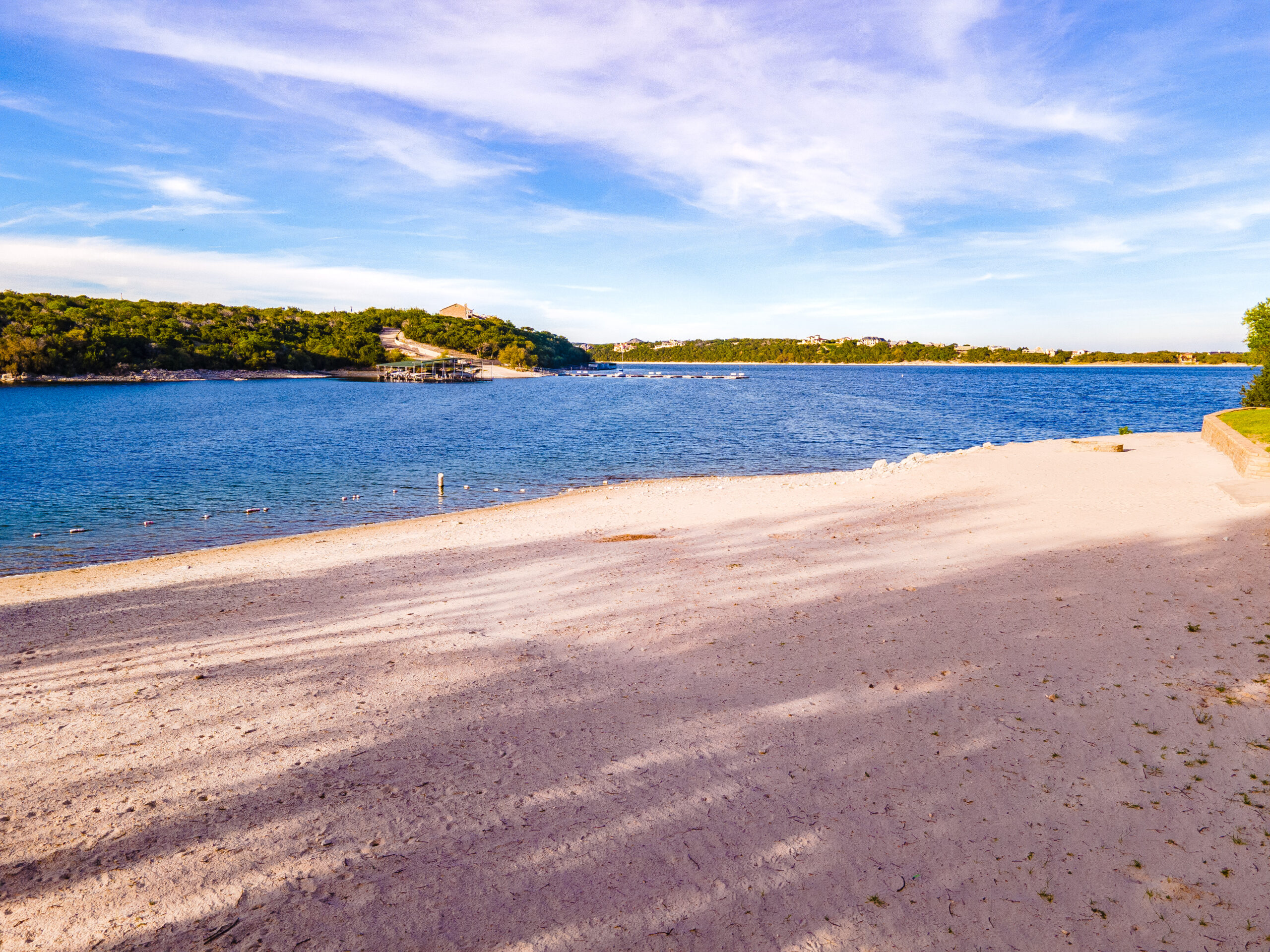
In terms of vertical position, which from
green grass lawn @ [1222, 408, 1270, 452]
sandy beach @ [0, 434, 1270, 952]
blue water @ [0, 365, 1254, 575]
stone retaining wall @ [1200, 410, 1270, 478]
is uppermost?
green grass lawn @ [1222, 408, 1270, 452]

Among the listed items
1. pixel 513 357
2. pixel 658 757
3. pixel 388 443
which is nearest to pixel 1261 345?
pixel 658 757

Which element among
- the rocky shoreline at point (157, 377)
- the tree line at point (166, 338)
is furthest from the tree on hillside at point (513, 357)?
the rocky shoreline at point (157, 377)

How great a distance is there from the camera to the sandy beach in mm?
4145

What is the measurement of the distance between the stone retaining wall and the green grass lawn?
21 cm

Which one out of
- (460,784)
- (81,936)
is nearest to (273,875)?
(81,936)

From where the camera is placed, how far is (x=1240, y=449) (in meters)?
21.4

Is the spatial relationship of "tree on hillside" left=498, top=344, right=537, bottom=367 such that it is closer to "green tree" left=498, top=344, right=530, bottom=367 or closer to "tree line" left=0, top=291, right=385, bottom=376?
"green tree" left=498, top=344, right=530, bottom=367

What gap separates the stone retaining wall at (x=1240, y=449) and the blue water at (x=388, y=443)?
13441mm

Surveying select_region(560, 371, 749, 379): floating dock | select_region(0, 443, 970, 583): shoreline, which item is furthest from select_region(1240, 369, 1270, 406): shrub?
select_region(560, 371, 749, 379): floating dock

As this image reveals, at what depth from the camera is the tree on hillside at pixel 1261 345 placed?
108ft

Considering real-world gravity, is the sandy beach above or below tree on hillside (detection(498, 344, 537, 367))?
below

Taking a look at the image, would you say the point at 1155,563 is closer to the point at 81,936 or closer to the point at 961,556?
the point at 961,556

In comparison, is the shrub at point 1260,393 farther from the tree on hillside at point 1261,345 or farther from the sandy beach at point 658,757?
the sandy beach at point 658,757

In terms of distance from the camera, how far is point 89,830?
198 inches
